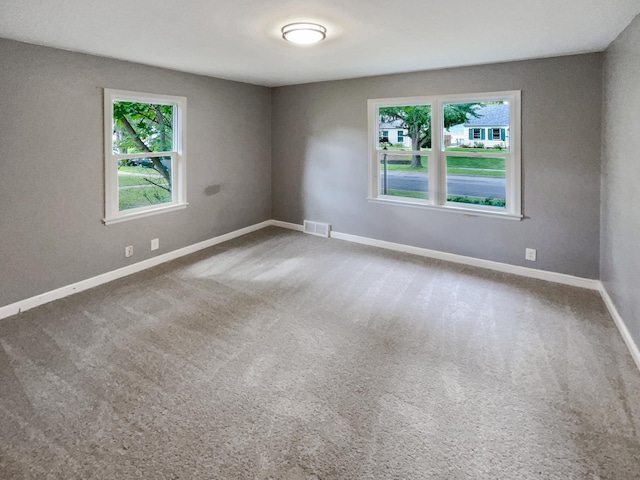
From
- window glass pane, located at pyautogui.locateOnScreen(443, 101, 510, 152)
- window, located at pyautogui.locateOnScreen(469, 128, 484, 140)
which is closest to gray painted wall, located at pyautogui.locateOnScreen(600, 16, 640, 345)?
window glass pane, located at pyautogui.locateOnScreen(443, 101, 510, 152)

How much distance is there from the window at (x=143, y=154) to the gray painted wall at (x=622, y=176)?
4313 mm

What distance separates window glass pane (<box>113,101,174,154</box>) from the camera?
162 inches

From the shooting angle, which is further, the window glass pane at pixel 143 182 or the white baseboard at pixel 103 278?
the window glass pane at pixel 143 182

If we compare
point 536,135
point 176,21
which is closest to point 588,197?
point 536,135

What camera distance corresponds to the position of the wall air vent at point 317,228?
5.73 m

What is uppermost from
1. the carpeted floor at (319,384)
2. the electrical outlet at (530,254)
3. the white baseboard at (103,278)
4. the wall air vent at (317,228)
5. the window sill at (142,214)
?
the window sill at (142,214)

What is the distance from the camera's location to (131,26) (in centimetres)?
277

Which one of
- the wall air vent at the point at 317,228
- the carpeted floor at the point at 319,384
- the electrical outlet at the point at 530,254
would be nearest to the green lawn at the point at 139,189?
the carpeted floor at the point at 319,384

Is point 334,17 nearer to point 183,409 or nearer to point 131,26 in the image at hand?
point 131,26

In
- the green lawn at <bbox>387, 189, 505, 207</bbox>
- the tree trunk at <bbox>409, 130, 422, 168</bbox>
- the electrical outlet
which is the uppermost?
the tree trunk at <bbox>409, 130, 422, 168</bbox>

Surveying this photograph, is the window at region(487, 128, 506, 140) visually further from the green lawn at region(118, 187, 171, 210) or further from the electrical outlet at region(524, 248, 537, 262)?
the green lawn at region(118, 187, 171, 210)

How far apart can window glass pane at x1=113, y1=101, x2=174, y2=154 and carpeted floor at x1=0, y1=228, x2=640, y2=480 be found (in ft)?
5.14

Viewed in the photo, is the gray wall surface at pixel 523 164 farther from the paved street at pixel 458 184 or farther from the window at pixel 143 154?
the window at pixel 143 154

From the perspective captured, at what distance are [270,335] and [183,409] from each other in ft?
3.03
